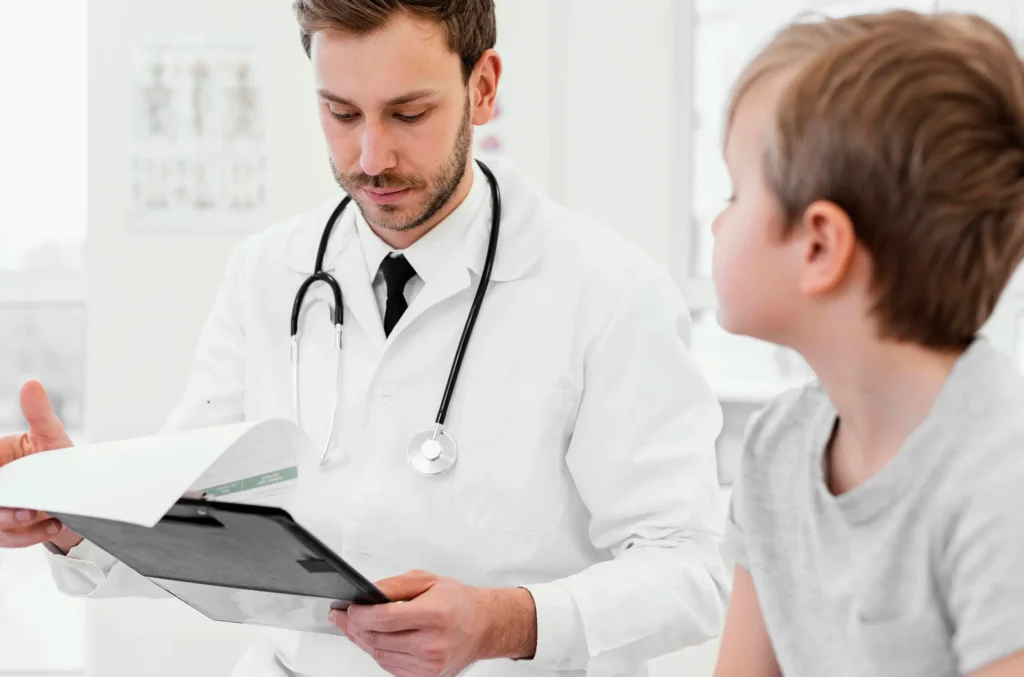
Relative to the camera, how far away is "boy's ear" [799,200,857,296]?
71cm

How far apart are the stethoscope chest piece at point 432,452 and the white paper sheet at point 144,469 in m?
0.30

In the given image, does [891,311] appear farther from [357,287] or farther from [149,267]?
[149,267]

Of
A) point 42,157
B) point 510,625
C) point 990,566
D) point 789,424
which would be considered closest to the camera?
point 990,566

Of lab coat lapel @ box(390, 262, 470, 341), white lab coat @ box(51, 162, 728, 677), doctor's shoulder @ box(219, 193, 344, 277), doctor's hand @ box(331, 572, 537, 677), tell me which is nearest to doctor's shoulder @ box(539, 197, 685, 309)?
white lab coat @ box(51, 162, 728, 677)

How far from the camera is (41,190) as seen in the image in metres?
2.56

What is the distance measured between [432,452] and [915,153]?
0.79m

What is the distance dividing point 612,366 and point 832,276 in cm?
64

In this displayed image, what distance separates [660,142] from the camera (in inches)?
87.7

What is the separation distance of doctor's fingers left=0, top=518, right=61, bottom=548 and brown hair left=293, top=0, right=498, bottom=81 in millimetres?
689

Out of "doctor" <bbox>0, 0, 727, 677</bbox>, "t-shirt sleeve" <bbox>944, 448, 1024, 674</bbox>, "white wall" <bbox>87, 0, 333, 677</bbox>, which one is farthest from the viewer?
"white wall" <bbox>87, 0, 333, 677</bbox>

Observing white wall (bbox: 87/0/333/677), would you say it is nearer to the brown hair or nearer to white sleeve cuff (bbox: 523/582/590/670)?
the brown hair

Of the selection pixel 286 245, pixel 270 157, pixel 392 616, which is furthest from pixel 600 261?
pixel 270 157

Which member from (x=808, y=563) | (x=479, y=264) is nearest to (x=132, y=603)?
(x=479, y=264)

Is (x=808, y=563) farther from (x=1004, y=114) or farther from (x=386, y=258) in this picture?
(x=386, y=258)
